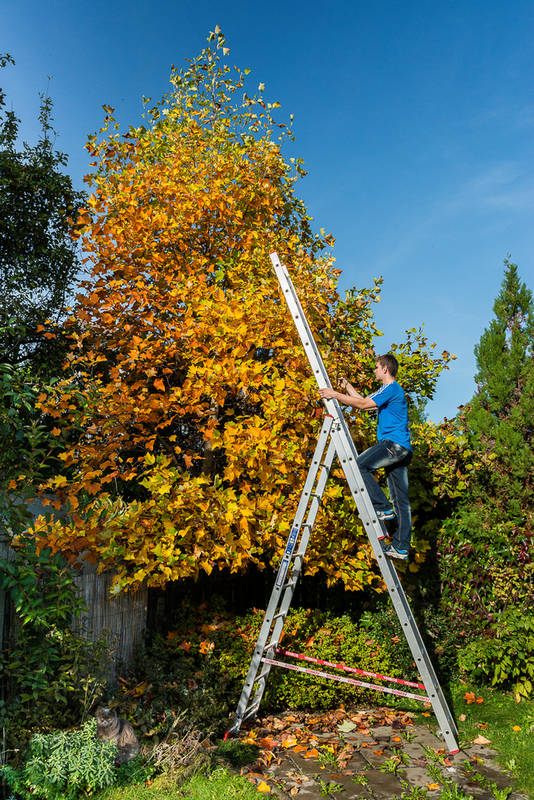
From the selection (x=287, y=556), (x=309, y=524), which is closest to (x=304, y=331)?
(x=309, y=524)

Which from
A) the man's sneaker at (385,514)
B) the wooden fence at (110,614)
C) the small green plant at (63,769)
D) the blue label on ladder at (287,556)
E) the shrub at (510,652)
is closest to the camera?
the small green plant at (63,769)

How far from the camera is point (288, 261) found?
7.32m

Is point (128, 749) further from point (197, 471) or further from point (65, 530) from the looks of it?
point (197, 471)

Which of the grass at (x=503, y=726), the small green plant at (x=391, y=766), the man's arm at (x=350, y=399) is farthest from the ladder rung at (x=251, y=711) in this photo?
the man's arm at (x=350, y=399)

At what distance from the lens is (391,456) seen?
5.02 meters

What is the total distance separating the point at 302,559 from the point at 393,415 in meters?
1.59

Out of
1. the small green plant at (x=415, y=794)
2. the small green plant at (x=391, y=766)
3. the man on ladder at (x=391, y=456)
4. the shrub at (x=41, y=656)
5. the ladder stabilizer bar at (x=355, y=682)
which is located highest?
the man on ladder at (x=391, y=456)

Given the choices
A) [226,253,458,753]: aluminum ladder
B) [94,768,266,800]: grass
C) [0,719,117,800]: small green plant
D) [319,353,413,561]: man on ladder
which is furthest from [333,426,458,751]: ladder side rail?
[0,719,117,800]: small green plant

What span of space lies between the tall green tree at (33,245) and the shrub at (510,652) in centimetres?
689

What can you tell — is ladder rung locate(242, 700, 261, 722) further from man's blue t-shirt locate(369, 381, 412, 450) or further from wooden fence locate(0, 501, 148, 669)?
man's blue t-shirt locate(369, 381, 412, 450)

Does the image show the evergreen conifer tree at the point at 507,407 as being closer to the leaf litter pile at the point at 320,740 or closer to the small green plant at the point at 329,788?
the leaf litter pile at the point at 320,740

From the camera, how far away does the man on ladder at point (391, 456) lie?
5.00 m

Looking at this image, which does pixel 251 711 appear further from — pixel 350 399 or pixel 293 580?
pixel 350 399

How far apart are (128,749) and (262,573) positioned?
357 cm
